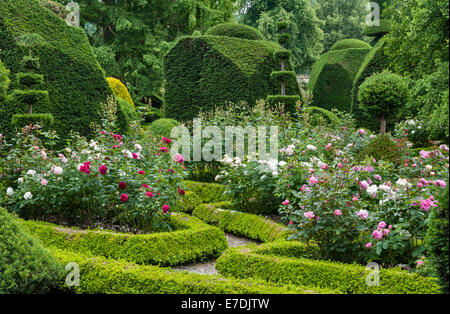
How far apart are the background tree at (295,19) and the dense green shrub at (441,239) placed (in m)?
22.6

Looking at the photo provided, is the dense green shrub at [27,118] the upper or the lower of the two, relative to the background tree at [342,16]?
lower

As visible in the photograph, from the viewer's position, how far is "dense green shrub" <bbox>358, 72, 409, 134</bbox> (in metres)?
8.99

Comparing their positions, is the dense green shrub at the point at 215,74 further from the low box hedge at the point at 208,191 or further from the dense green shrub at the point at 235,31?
the low box hedge at the point at 208,191

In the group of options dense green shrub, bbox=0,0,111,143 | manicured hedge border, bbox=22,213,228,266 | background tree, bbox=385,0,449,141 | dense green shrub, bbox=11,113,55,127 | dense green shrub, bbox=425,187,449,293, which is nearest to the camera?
dense green shrub, bbox=425,187,449,293

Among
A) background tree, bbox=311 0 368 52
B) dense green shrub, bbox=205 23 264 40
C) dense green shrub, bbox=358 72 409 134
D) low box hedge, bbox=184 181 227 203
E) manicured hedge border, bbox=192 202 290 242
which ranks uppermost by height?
background tree, bbox=311 0 368 52

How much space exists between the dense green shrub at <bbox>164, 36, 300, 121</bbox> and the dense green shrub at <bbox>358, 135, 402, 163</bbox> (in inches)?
235

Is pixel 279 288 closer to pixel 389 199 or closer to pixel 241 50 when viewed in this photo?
pixel 389 199

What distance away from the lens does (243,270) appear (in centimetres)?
391

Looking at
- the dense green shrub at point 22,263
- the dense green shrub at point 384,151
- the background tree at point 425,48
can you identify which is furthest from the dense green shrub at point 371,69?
the dense green shrub at point 22,263

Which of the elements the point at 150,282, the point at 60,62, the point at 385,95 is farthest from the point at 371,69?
the point at 150,282

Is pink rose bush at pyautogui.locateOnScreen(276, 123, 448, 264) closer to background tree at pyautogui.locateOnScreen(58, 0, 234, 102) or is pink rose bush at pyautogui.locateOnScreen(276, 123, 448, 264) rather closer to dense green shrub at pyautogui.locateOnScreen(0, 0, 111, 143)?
dense green shrub at pyautogui.locateOnScreen(0, 0, 111, 143)

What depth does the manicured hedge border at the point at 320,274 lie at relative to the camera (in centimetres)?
315

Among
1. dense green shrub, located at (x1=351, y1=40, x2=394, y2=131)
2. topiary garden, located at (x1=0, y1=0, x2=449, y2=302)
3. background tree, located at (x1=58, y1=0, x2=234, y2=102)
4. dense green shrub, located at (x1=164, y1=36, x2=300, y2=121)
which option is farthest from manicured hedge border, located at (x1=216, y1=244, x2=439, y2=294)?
background tree, located at (x1=58, y1=0, x2=234, y2=102)
